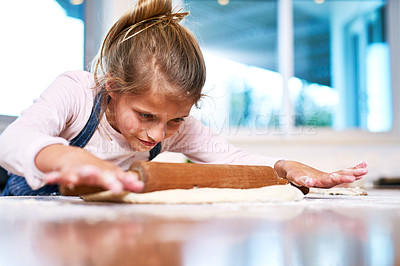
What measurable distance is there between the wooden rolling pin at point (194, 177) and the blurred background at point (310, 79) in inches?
67.1

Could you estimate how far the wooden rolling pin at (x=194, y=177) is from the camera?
64cm

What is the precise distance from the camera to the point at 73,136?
1.14 meters

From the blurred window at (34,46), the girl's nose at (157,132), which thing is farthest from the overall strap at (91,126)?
the blurred window at (34,46)

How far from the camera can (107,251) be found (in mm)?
298

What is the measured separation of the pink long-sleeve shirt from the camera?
2.26ft

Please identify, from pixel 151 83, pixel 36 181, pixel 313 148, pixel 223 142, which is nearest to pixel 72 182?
pixel 36 181

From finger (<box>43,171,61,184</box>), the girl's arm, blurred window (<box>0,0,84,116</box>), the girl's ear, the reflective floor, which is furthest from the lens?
blurred window (<box>0,0,84,116</box>)

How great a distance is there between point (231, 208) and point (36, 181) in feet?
1.07

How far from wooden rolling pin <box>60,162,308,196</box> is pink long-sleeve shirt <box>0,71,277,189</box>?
5.0 inches

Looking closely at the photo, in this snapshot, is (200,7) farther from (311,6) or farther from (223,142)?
(223,142)

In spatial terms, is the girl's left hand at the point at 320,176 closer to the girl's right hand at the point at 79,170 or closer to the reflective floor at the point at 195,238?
the reflective floor at the point at 195,238

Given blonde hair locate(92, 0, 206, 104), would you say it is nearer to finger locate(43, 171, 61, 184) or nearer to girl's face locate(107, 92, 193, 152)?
girl's face locate(107, 92, 193, 152)

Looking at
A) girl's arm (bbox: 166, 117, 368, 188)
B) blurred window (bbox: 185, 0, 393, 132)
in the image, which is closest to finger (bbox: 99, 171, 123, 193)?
girl's arm (bbox: 166, 117, 368, 188)

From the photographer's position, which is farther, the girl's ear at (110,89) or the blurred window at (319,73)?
the blurred window at (319,73)
